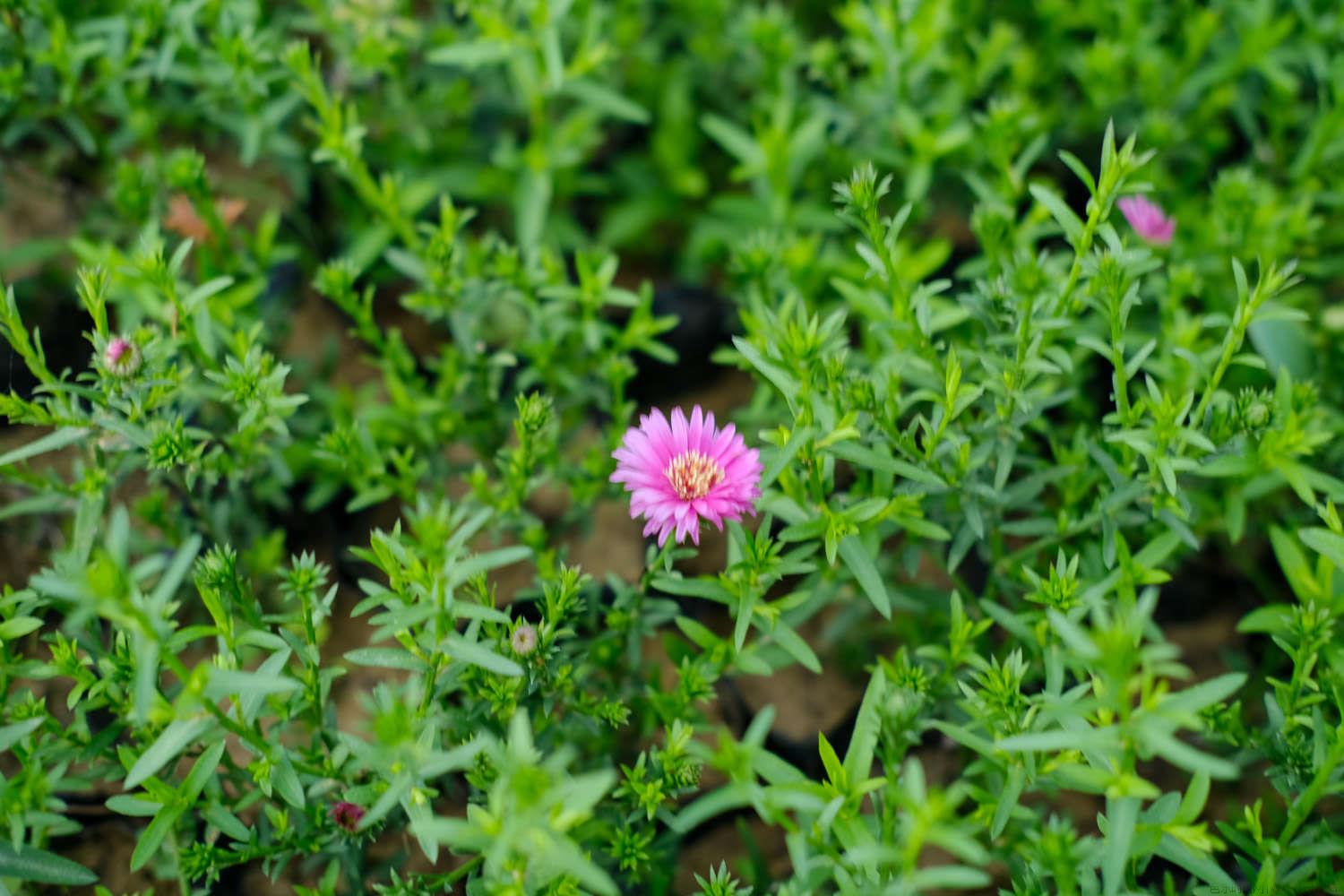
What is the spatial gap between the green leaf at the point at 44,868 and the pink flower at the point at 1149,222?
2590mm

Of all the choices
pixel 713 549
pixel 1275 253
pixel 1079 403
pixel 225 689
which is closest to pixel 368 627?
pixel 713 549

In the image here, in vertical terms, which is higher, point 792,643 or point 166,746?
point 792,643

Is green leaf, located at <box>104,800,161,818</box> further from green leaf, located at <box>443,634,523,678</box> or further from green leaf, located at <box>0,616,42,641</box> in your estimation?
green leaf, located at <box>443,634,523,678</box>

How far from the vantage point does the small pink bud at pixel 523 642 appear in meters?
1.97

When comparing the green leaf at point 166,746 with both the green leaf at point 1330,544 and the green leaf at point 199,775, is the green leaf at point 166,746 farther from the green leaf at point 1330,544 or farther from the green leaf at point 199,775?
the green leaf at point 1330,544

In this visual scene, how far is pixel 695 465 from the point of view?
2064 millimetres

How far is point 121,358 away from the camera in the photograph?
2.09m

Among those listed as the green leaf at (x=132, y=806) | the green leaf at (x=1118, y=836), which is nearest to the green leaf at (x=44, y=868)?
the green leaf at (x=132, y=806)

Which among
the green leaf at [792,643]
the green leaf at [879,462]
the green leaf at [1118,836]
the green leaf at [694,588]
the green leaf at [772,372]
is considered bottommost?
the green leaf at [1118,836]

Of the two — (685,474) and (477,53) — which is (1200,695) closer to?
(685,474)

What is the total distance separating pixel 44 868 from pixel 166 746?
55 cm

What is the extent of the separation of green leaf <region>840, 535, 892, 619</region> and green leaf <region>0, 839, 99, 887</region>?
151cm

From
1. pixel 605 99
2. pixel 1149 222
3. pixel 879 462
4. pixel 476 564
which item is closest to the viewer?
pixel 476 564

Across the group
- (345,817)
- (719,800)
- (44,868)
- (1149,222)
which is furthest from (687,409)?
(44,868)
